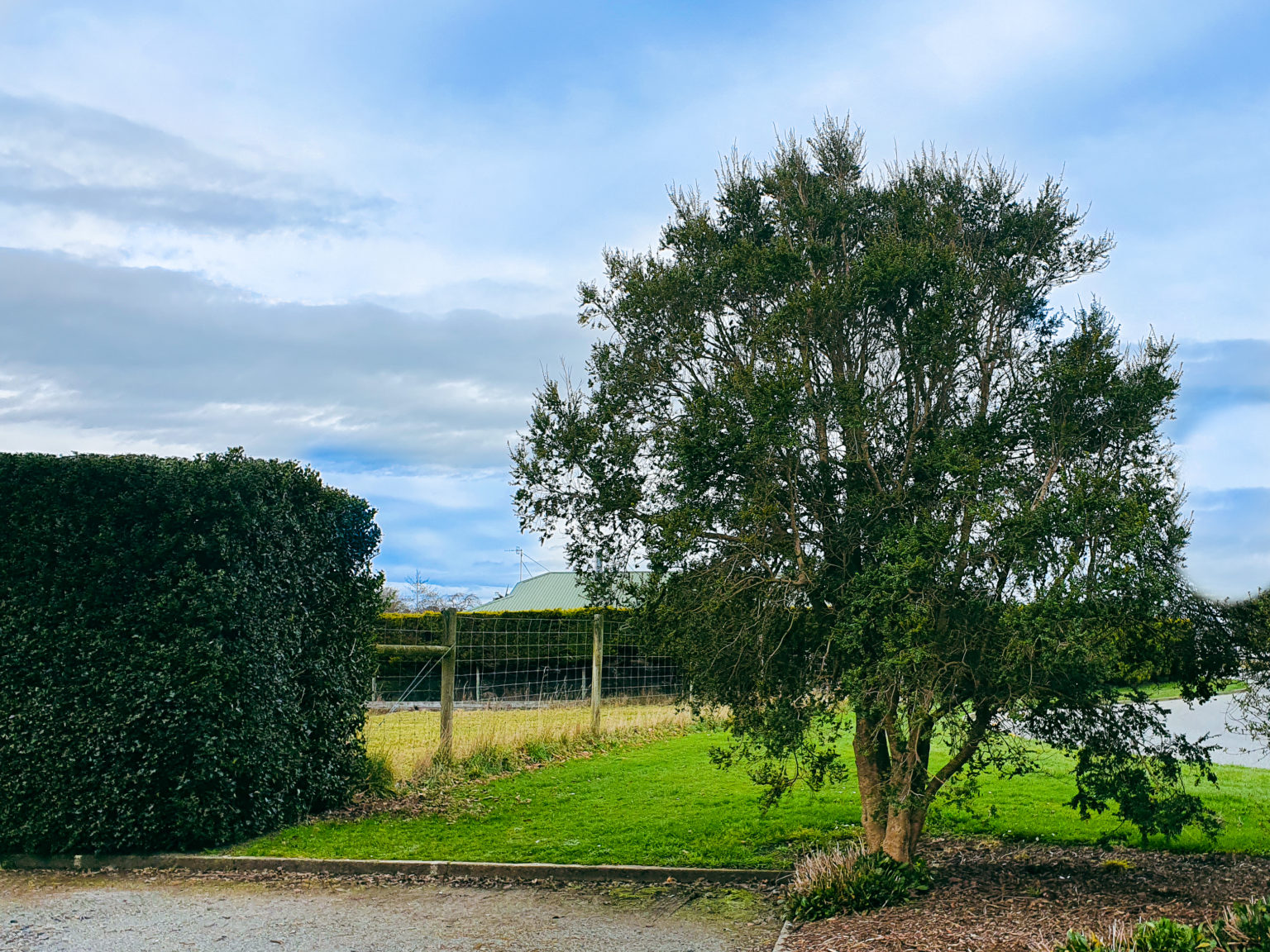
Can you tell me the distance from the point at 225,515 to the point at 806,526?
18.2 feet

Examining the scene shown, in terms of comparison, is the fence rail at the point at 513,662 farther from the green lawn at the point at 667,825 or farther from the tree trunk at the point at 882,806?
the tree trunk at the point at 882,806

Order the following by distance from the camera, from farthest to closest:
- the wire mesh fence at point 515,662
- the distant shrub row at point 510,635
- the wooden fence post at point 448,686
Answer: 1. the distant shrub row at point 510,635
2. the wire mesh fence at point 515,662
3. the wooden fence post at point 448,686

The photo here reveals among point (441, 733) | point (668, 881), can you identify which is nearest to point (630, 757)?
point (441, 733)

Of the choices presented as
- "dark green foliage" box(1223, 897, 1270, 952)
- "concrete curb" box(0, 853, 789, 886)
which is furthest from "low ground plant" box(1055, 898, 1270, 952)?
"concrete curb" box(0, 853, 789, 886)

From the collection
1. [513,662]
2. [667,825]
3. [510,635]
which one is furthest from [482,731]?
[513,662]

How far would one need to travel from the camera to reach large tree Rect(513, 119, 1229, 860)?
6.15 meters

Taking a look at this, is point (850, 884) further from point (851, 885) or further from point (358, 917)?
point (358, 917)

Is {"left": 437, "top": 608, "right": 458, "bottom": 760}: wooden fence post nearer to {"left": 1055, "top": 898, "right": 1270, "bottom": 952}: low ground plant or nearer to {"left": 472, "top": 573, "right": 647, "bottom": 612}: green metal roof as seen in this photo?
{"left": 1055, "top": 898, "right": 1270, "bottom": 952}: low ground plant

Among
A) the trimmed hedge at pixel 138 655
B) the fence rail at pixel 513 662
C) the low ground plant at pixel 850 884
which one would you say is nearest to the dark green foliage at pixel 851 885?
the low ground plant at pixel 850 884

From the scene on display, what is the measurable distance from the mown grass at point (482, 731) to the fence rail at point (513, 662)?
1.19ft

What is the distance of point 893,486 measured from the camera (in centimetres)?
692

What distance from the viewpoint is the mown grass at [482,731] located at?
473 inches

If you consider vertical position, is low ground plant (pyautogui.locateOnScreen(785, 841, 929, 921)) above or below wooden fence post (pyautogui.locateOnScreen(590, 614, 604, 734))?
below

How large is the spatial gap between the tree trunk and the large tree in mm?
20
